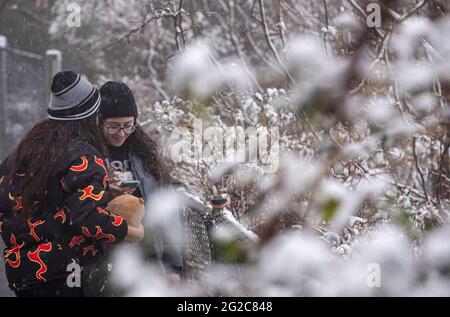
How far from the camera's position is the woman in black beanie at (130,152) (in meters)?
2.62

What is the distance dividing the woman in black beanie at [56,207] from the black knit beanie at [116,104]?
231 mm

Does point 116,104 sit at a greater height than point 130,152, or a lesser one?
greater

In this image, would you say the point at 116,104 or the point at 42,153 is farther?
the point at 116,104

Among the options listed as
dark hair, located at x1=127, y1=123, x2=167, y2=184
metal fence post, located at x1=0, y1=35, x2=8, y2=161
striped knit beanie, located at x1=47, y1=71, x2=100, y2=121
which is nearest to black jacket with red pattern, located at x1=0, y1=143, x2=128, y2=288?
striped knit beanie, located at x1=47, y1=71, x2=100, y2=121

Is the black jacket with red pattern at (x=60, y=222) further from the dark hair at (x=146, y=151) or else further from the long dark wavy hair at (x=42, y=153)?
the dark hair at (x=146, y=151)

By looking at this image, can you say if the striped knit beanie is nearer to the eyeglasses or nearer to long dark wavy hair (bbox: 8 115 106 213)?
long dark wavy hair (bbox: 8 115 106 213)

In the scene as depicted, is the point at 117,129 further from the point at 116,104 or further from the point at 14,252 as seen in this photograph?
the point at 14,252

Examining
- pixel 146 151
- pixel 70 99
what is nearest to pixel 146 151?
pixel 146 151

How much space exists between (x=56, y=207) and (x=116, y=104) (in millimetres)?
511

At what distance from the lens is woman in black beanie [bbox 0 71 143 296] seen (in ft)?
7.38

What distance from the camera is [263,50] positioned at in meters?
6.29

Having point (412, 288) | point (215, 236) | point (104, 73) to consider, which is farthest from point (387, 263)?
point (104, 73)

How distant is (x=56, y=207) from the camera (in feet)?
7.52

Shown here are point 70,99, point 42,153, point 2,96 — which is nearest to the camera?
point 42,153
